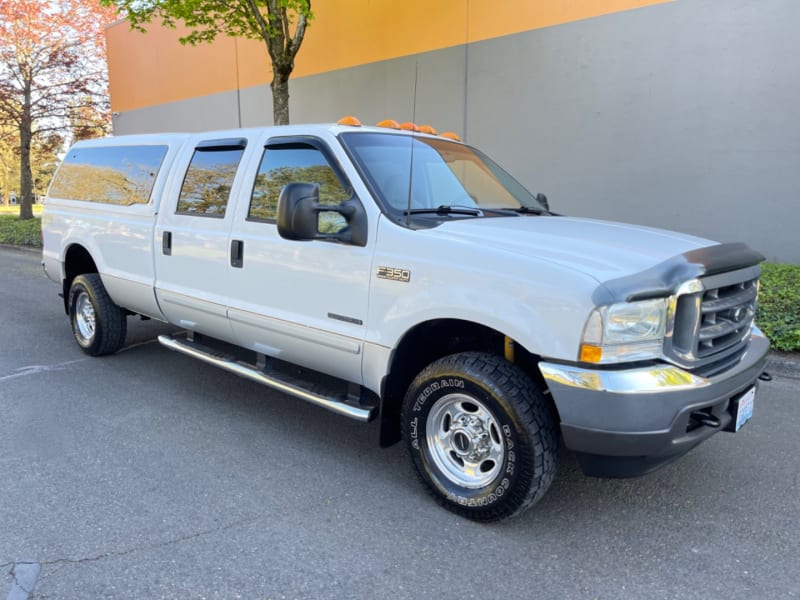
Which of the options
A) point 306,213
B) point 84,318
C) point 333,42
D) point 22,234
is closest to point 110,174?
point 84,318

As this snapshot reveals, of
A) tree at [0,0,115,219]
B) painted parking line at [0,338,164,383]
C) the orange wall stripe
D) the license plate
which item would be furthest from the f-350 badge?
tree at [0,0,115,219]

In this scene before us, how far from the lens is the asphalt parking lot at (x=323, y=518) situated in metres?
2.64

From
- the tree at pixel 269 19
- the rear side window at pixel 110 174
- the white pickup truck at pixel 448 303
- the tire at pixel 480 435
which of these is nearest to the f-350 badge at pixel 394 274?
the white pickup truck at pixel 448 303

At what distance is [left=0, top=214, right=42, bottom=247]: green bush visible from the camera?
52.5 ft

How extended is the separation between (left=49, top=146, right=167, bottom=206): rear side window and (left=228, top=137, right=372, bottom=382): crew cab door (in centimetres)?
146

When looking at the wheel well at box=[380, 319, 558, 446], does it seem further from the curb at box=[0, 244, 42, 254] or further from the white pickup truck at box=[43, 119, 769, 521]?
the curb at box=[0, 244, 42, 254]

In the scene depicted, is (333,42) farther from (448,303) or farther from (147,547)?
(147,547)

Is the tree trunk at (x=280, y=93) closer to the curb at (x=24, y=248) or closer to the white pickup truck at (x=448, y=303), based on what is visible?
the white pickup truck at (x=448, y=303)

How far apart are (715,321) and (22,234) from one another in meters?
17.9

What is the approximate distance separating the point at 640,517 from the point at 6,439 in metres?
3.97

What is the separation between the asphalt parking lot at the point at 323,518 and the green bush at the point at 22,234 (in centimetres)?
1333

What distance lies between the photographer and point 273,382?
3.95 meters

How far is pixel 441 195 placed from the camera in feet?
12.3

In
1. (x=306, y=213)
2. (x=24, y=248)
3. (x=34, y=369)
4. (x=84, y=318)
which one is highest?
(x=306, y=213)
